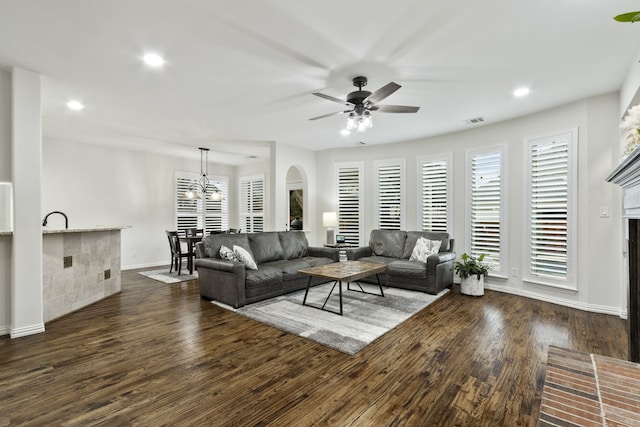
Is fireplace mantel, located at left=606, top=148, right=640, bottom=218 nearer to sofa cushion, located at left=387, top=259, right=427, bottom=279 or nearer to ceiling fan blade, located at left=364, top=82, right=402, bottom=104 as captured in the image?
ceiling fan blade, located at left=364, top=82, right=402, bottom=104

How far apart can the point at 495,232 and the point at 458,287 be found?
1153 millimetres

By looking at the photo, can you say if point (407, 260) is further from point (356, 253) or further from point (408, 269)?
point (356, 253)

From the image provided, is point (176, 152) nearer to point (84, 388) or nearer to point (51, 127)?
point (51, 127)

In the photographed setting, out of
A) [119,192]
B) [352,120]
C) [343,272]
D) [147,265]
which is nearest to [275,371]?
[343,272]

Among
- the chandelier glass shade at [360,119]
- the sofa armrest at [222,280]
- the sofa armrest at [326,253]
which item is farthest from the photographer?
the sofa armrest at [326,253]

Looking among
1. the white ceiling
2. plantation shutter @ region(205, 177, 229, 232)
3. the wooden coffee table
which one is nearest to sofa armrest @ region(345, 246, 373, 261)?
the wooden coffee table

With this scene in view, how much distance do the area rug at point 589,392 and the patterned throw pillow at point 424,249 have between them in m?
4.00

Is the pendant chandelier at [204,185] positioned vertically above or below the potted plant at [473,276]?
above

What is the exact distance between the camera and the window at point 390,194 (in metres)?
6.61

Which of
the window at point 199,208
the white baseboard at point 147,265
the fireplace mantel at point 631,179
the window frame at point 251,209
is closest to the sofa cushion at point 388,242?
the fireplace mantel at point 631,179

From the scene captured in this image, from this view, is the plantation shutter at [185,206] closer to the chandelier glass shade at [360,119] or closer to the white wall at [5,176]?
the white wall at [5,176]

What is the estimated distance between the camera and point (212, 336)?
10.9ft

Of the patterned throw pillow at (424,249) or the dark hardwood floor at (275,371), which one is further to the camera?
the patterned throw pillow at (424,249)

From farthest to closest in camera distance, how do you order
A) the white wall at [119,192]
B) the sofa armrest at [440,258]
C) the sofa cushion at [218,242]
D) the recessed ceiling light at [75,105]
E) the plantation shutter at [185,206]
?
1. the plantation shutter at [185,206]
2. the white wall at [119,192]
3. the sofa armrest at [440,258]
4. the sofa cushion at [218,242]
5. the recessed ceiling light at [75,105]
